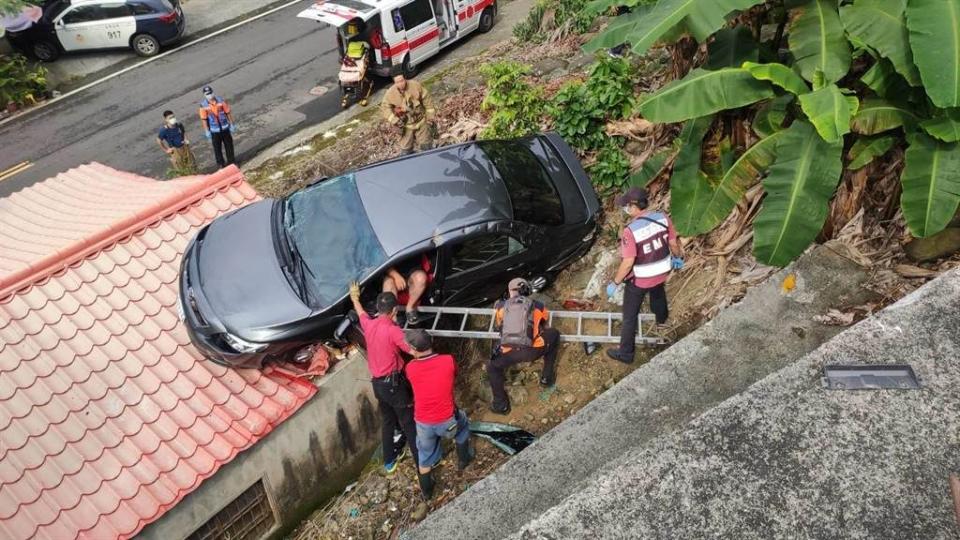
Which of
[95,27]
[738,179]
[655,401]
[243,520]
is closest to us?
[655,401]

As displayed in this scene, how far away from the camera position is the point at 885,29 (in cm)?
538

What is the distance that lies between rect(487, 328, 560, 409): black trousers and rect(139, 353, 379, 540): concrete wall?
1250 mm

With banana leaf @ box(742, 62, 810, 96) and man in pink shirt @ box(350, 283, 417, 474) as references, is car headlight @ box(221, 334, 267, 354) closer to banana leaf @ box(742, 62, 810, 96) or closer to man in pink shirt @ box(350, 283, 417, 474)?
man in pink shirt @ box(350, 283, 417, 474)

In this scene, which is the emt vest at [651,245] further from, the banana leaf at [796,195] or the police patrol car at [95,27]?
the police patrol car at [95,27]

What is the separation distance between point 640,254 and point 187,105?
12.6 m

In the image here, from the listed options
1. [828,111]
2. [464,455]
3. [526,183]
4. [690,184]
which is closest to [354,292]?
[464,455]

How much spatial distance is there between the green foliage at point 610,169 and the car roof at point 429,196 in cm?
161

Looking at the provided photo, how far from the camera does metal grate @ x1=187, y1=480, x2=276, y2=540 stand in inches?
238

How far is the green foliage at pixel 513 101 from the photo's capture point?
9336mm

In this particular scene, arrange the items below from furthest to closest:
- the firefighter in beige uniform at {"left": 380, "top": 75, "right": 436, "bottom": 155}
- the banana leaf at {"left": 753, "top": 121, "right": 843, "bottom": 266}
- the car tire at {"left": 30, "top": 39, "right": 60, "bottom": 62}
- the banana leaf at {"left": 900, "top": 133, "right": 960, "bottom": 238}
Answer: the car tire at {"left": 30, "top": 39, "right": 60, "bottom": 62} → the firefighter in beige uniform at {"left": 380, "top": 75, "right": 436, "bottom": 155} → the banana leaf at {"left": 753, "top": 121, "right": 843, "bottom": 266} → the banana leaf at {"left": 900, "top": 133, "right": 960, "bottom": 238}

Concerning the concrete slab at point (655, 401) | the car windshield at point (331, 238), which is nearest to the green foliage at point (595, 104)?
the car windshield at point (331, 238)

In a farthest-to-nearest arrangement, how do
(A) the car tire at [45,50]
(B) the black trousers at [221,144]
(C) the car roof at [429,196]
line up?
(A) the car tire at [45,50], (B) the black trousers at [221,144], (C) the car roof at [429,196]

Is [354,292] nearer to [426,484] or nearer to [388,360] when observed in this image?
[388,360]

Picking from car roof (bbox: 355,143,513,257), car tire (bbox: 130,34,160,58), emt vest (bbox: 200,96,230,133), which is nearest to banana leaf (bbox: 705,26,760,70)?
car roof (bbox: 355,143,513,257)
